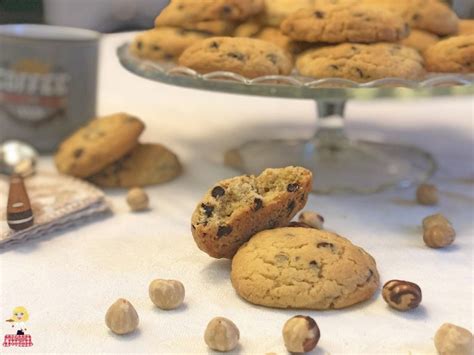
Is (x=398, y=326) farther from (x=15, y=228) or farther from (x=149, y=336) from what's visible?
(x=15, y=228)

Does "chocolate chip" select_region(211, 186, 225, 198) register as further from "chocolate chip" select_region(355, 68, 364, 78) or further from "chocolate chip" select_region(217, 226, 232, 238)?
"chocolate chip" select_region(355, 68, 364, 78)

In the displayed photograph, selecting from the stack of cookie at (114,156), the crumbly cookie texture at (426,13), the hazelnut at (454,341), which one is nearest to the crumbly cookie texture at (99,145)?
the stack of cookie at (114,156)

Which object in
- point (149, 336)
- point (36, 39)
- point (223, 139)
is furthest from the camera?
point (223, 139)

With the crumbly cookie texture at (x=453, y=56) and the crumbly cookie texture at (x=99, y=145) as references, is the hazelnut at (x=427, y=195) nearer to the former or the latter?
the crumbly cookie texture at (x=453, y=56)

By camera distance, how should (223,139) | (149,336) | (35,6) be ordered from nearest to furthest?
(149,336)
(35,6)
(223,139)

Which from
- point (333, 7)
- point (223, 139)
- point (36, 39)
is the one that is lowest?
point (223, 139)

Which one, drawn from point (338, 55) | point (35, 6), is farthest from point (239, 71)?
point (35, 6)
